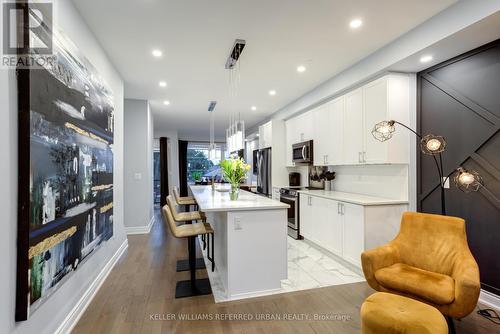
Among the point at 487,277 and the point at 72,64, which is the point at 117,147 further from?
the point at 487,277

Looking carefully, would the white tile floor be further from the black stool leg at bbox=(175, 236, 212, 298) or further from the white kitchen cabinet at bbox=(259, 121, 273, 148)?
the white kitchen cabinet at bbox=(259, 121, 273, 148)

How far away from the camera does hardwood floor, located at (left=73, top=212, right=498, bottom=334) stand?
2.14 meters

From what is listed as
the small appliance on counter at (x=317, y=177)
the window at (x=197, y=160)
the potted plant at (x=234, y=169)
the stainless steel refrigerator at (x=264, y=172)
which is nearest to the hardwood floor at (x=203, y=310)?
the potted plant at (x=234, y=169)

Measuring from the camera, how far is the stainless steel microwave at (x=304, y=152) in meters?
4.85

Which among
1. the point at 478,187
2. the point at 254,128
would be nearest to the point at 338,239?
the point at 478,187

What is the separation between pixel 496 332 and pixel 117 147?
15.0ft

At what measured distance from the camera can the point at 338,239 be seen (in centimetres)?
359

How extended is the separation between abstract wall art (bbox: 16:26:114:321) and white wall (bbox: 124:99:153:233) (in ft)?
7.57

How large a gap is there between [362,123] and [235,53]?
2.00m

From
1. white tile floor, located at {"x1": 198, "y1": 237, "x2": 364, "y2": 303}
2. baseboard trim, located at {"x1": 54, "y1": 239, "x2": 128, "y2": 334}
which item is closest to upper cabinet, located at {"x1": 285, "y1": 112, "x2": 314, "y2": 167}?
white tile floor, located at {"x1": 198, "y1": 237, "x2": 364, "y2": 303}

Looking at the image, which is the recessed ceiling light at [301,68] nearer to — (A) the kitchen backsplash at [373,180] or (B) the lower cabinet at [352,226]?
(A) the kitchen backsplash at [373,180]

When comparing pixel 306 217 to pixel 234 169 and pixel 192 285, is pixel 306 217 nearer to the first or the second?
pixel 234 169

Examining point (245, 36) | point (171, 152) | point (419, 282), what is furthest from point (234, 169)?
point (171, 152)

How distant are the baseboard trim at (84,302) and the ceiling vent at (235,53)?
3.07 metres
